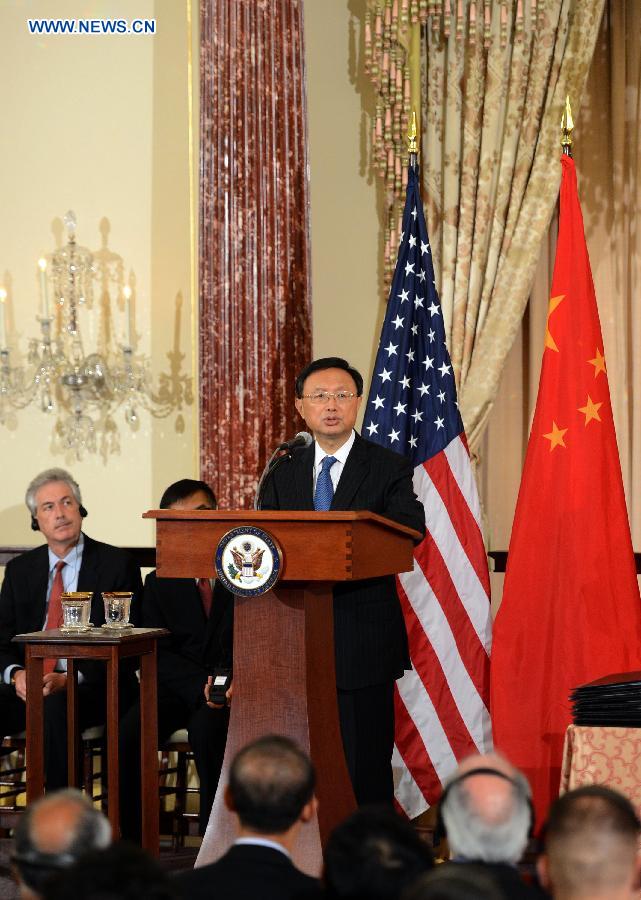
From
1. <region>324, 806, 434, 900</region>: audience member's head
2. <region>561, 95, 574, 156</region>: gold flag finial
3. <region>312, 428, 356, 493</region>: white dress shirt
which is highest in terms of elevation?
<region>561, 95, 574, 156</region>: gold flag finial

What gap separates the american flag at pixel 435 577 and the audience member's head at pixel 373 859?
3115mm

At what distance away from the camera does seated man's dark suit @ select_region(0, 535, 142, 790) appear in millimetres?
4699

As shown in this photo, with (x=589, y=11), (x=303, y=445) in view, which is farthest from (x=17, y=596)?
(x=589, y=11)

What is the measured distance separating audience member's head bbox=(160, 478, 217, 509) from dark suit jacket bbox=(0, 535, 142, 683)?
305 millimetres

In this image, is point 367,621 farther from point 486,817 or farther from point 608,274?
point 608,274

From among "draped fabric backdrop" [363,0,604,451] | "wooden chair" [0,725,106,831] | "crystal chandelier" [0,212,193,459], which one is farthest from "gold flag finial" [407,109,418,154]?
"wooden chair" [0,725,106,831]

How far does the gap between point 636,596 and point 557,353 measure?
39.6 inches

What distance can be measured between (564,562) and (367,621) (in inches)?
54.0

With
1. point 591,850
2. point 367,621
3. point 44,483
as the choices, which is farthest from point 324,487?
point 591,850

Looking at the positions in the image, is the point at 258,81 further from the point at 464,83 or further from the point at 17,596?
the point at 17,596

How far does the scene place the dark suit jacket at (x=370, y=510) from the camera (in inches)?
146

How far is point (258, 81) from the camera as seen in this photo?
19.6 feet

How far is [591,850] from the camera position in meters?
1.96

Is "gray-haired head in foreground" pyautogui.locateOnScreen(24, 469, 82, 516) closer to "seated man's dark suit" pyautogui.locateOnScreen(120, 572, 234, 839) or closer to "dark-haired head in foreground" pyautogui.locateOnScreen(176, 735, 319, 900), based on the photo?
"seated man's dark suit" pyautogui.locateOnScreen(120, 572, 234, 839)
